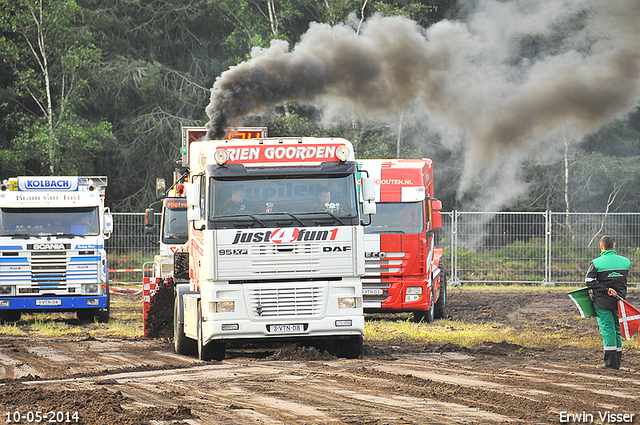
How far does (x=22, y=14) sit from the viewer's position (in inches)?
1235

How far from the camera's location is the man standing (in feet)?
36.5

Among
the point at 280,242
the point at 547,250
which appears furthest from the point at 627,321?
the point at 547,250

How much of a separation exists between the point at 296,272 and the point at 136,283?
1845 cm

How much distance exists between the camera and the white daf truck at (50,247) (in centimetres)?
1833

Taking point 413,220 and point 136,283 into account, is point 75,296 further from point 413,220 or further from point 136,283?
point 136,283

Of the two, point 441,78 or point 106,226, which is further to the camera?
point 106,226

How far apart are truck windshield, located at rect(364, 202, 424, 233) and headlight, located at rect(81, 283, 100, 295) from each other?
6513 mm

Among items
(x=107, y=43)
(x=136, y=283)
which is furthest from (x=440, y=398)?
(x=107, y=43)

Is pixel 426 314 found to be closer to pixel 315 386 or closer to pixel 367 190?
pixel 367 190

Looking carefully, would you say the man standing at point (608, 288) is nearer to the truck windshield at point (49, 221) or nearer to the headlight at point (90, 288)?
the headlight at point (90, 288)

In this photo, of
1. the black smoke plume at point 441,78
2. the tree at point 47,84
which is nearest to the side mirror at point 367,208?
the black smoke plume at point 441,78

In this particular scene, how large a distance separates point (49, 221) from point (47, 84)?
15.1 metres

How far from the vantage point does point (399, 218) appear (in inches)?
678

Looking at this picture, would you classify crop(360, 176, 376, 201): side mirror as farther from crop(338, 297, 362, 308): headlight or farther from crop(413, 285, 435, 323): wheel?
crop(413, 285, 435, 323): wheel
